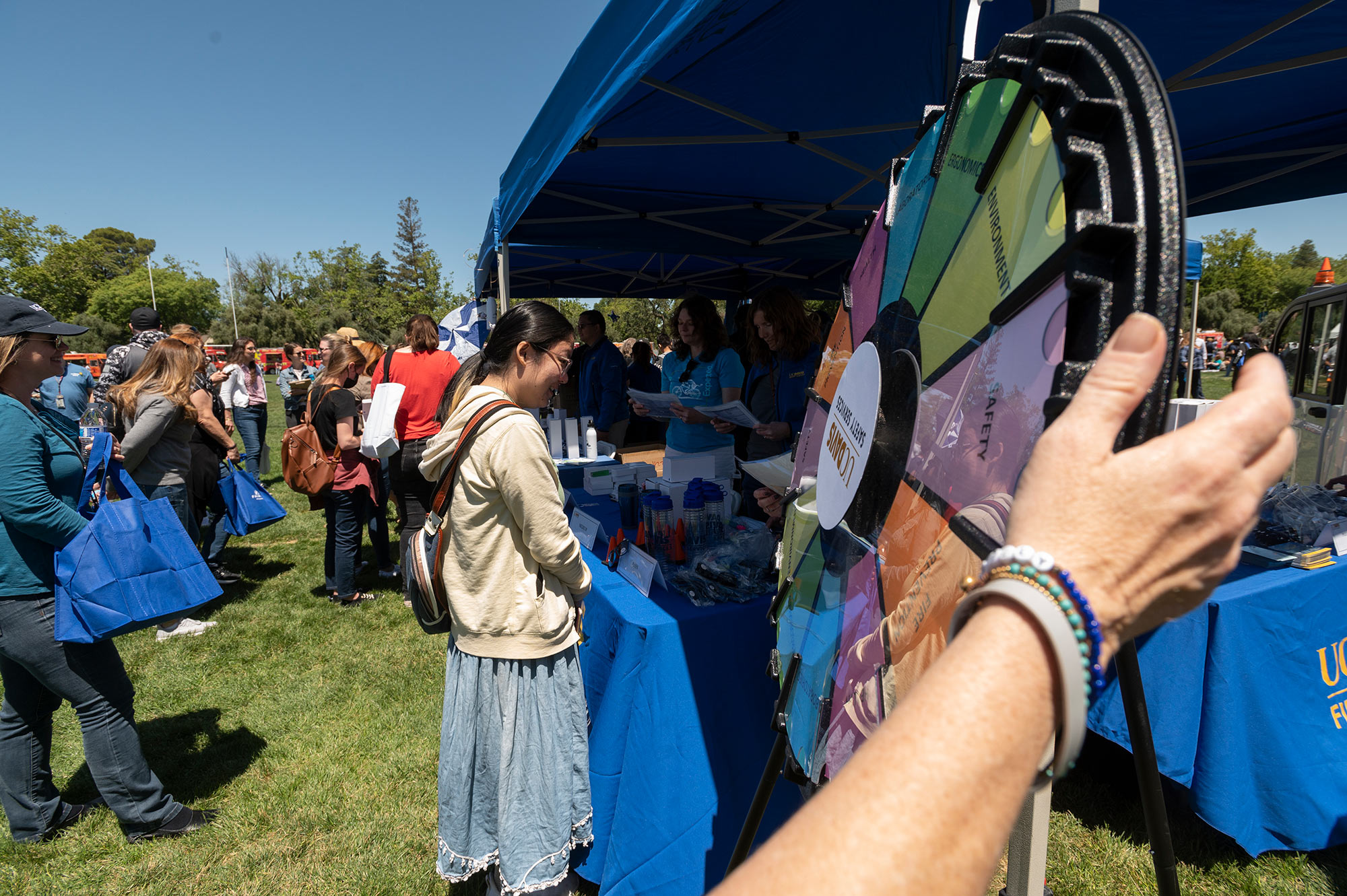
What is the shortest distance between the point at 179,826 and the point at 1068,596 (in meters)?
3.76

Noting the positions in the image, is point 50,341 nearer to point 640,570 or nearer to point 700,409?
point 640,570

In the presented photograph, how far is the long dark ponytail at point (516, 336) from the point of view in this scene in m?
2.09

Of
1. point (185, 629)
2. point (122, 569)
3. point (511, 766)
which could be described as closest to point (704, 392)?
point (511, 766)

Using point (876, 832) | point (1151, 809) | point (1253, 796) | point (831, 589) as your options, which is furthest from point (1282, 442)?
point (1253, 796)

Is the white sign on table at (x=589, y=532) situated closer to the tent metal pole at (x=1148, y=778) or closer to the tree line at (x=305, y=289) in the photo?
the tent metal pole at (x=1148, y=778)

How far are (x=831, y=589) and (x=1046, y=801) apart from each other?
1.31ft

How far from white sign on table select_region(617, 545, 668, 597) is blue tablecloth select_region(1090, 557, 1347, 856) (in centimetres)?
177

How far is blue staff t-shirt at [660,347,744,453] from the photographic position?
405 cm

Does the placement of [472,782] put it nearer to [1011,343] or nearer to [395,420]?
[1011,343]

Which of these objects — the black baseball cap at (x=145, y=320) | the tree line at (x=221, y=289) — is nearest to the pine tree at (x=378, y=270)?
the tree line at (x=221, y=289)

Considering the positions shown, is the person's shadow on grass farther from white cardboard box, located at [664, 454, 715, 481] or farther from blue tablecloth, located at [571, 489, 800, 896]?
white cardboard box, located at [664, 454, 715, 481]

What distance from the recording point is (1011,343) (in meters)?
0.58

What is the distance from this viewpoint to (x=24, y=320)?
7.72 feet

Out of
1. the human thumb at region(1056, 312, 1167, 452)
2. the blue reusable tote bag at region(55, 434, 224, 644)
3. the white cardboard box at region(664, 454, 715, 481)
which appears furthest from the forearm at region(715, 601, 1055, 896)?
the blue reusable tote bag at region(55, 434, 224, 644)
